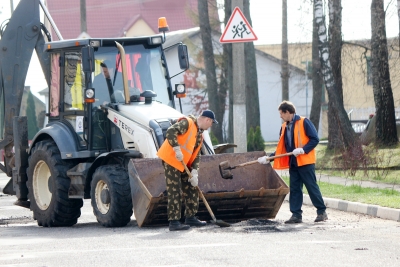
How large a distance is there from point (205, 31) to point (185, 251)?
27.5 metres

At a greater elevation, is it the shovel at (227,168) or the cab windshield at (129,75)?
the cab windshield at (129,75)

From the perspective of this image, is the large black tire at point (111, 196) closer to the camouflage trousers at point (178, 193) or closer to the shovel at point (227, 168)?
the camouflage trousers at point (178, 193)

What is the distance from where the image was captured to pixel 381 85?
87.0 ft

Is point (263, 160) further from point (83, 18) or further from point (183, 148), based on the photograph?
point (83, 18)

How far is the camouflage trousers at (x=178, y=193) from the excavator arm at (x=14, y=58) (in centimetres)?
415

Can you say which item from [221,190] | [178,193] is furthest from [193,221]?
[221,190]

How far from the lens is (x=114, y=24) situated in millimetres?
70125

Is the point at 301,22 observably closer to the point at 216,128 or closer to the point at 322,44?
the point at 322,44

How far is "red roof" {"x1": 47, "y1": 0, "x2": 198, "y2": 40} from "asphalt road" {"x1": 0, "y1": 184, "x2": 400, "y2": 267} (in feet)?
184

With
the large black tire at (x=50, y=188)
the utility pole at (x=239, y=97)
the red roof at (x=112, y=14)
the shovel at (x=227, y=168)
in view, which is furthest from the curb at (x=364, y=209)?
the red roof at (x=112, y=14)

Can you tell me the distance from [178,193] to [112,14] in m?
59.9

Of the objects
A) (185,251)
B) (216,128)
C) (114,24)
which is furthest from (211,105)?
(114,24)

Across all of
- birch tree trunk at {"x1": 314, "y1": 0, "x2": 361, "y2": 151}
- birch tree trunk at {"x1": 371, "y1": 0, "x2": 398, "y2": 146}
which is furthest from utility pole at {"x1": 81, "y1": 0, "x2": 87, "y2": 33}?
birch tree trunk at {"x1": 371, "y1": 0, "x2": 398, "y2": 146}

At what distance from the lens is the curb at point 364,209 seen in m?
13.1
